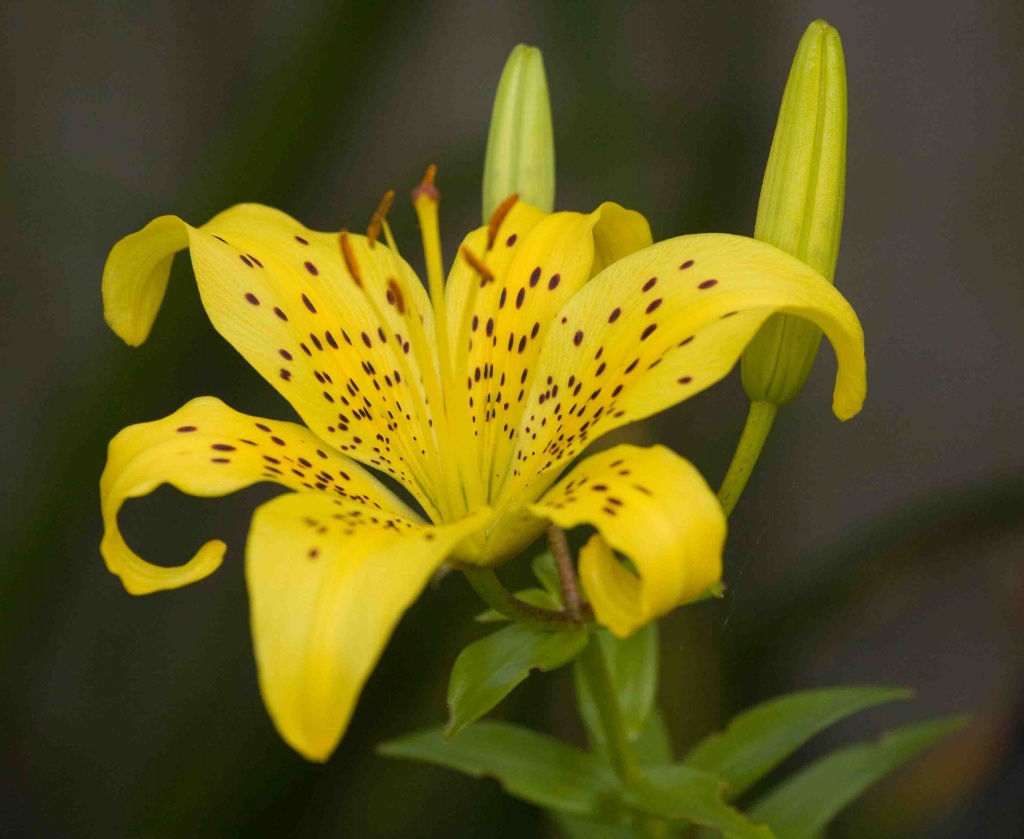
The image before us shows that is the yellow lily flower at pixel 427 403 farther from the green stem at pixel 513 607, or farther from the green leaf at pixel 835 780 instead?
the green leaf at pixel 835 780

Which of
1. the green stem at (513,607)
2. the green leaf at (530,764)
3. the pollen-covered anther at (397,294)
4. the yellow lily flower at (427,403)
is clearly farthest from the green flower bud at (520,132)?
the green leaf at (530,764)

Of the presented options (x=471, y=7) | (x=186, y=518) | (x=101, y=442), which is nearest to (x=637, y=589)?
(x=101, y=442)

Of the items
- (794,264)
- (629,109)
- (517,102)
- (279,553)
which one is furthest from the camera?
(629,109)

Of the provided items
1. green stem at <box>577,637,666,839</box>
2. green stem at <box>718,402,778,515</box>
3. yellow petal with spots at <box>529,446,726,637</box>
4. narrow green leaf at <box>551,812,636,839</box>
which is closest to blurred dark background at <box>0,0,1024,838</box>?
narrow green leaf at <box>551,812,636,839</box>

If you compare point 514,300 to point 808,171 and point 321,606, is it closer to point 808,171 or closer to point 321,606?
point 808,171

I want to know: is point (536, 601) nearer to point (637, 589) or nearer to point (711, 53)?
point (637, 589)

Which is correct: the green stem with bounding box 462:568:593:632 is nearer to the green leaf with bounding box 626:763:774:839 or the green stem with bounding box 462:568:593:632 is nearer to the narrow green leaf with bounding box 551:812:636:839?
the green leaf with bounding box 626:763:774:839

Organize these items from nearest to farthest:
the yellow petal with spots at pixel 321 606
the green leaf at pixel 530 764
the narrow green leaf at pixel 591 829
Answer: the yellow petal with spots at pixel 321 606 < the green leaf at pixel 530 764 < the narrow green leaf at pixel 591 829

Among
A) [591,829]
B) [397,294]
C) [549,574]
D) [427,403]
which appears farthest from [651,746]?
[397,294]
